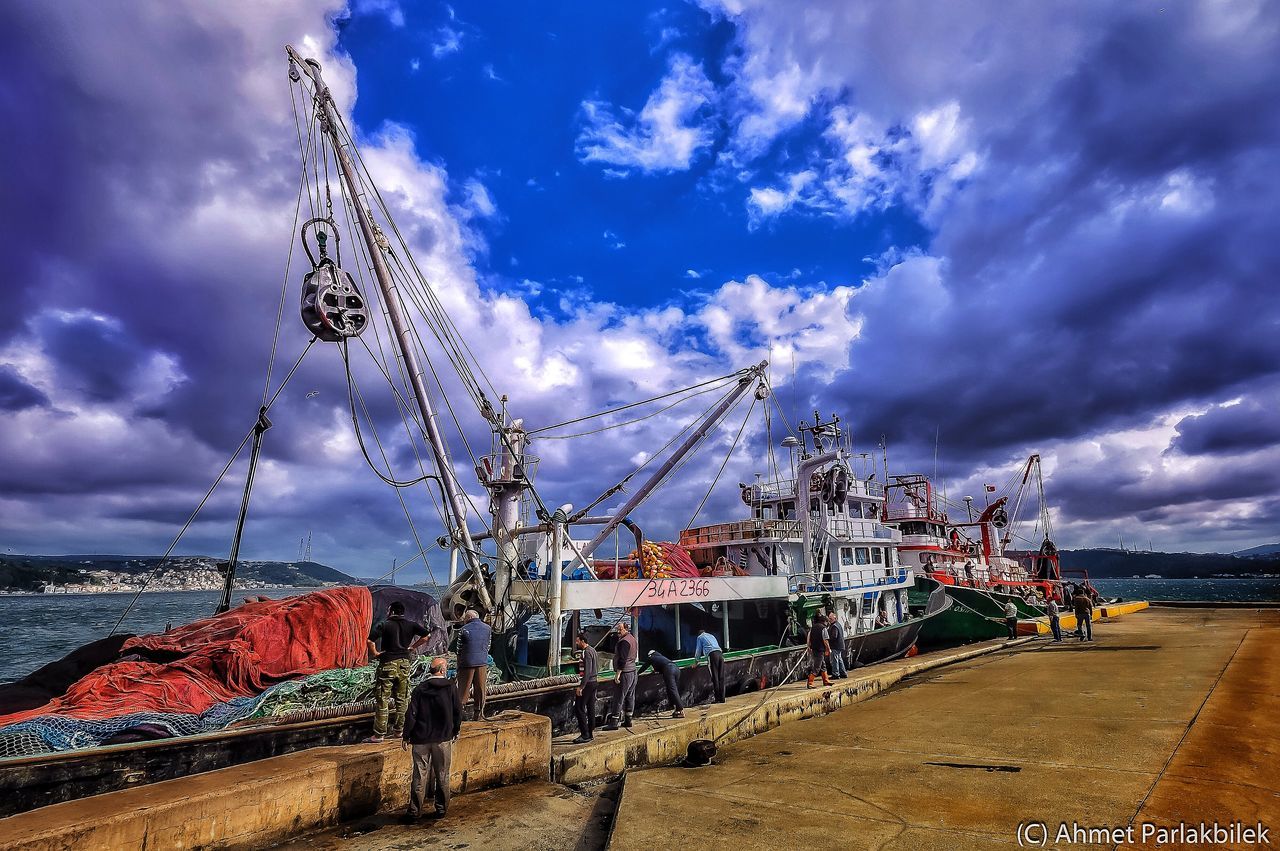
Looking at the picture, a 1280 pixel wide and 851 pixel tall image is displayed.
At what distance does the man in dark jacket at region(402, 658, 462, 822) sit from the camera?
6.55 metres

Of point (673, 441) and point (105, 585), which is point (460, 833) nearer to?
point (673, 441)

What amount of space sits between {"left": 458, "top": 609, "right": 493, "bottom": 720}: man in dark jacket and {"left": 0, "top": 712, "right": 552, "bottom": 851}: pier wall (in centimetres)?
85

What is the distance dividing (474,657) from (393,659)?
3.69ft

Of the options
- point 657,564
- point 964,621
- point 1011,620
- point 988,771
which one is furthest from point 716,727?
point 1011,620

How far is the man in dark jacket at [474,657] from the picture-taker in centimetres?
888

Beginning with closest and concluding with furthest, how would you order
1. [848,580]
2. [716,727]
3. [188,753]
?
[188,753]
[716,727]
[848,580]

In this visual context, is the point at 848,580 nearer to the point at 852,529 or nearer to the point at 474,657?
the point at 852,529

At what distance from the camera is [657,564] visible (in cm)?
1792

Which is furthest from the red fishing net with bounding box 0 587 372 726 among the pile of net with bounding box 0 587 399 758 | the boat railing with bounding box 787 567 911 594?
the boat railing with bounding box 787 567 911 594

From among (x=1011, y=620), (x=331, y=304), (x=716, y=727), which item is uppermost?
(x=331, y=304)

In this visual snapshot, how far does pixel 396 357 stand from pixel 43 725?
8752 mm

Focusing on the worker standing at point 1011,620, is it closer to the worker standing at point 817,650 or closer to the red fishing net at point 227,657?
the worker standing at point 817,650

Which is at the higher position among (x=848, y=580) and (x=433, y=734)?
(x=848, y=580)

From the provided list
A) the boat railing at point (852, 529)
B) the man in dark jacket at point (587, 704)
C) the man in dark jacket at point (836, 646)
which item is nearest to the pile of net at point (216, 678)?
the man in dark jacket at point (587, 704)
